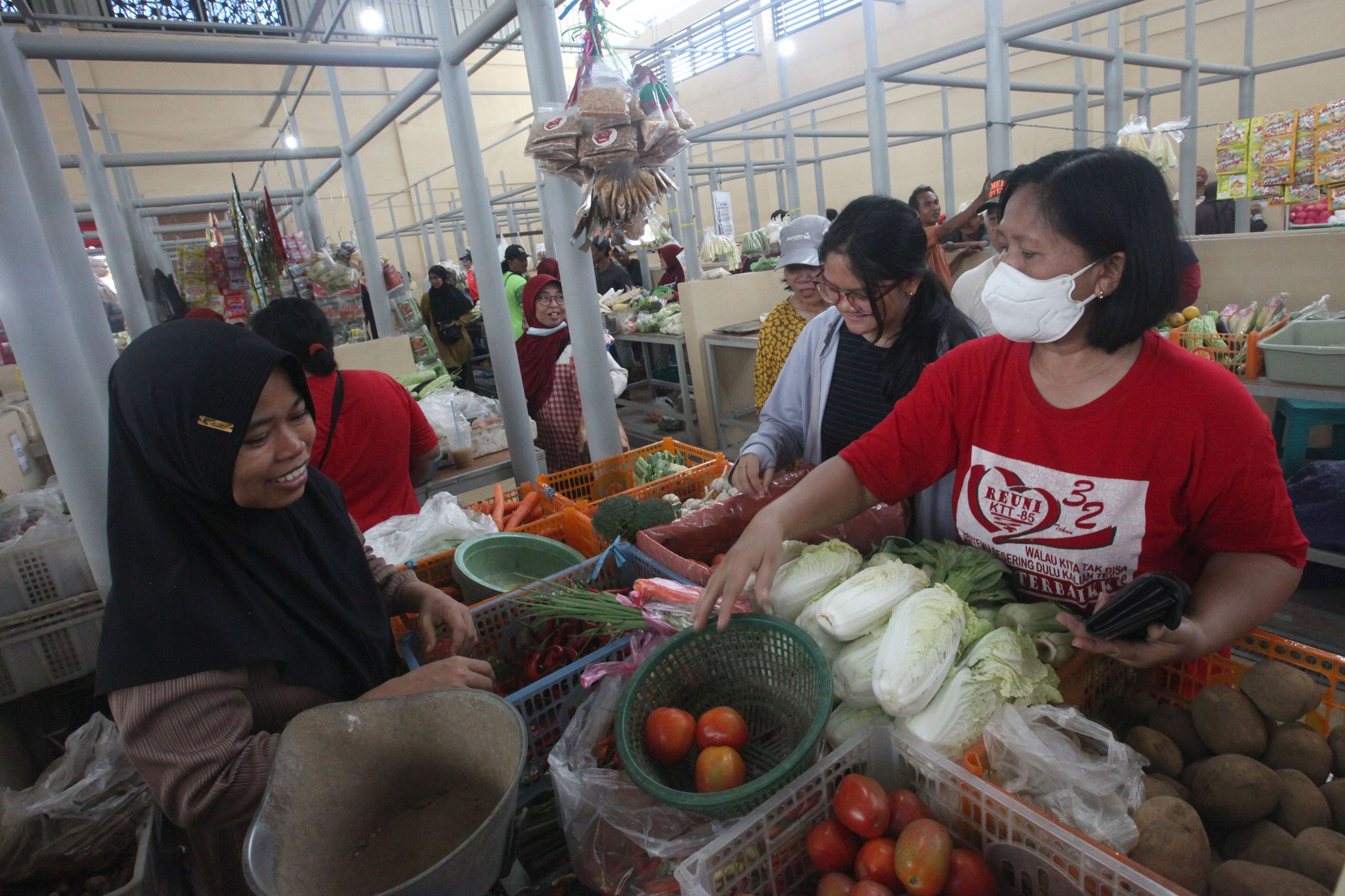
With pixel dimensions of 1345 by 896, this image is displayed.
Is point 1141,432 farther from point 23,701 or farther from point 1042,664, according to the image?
point 23,701

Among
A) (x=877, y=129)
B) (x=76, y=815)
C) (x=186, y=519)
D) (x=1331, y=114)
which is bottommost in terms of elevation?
(x=76, y=815)

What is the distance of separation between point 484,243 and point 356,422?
965mm

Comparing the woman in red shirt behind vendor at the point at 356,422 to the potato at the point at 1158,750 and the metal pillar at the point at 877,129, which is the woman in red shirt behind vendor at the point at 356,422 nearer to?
the potato at the point at 1158,750

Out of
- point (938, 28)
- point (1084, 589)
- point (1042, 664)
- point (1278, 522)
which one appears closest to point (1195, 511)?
point (1278, 522)

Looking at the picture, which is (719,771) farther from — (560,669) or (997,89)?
(997,89)

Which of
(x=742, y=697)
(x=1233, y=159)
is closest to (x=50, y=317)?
(x=742, y=697)

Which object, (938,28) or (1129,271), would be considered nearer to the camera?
(1129,271)

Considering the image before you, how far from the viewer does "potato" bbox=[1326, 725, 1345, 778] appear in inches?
46.2

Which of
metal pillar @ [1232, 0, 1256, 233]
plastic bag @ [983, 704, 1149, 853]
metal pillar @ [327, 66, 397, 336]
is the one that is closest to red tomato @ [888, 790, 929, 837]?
plastic bag @ [983, 704, 1149, 853]

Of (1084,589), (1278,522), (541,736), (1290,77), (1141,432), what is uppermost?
(1290,77)

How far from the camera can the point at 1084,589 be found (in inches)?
57.1

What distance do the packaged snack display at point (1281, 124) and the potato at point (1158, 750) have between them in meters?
5.82

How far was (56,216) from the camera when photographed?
2244 mm

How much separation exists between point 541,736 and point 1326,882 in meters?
1.39
